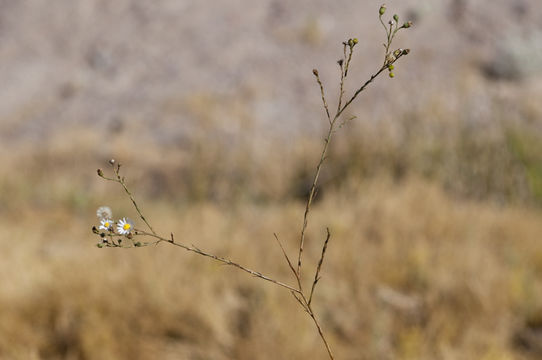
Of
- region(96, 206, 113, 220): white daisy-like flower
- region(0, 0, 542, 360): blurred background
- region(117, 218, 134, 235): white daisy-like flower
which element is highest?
region(0, 0, 542, 360): blurred background

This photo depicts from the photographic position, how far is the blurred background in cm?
239

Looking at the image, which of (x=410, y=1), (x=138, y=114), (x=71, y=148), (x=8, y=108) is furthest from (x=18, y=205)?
(x=410, y=1)

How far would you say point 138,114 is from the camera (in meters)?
10.2

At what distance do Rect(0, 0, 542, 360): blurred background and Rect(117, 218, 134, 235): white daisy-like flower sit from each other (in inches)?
48.6

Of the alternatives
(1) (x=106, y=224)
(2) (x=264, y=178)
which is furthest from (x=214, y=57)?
(1) (x=106, y=224)

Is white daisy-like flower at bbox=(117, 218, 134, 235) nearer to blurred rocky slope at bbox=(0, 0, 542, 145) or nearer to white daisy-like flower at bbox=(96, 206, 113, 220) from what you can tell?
white daisy-like flower at bbox=(96, 206, 113, 220)

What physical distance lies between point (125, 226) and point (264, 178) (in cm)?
662

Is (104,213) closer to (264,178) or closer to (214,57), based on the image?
(264,178)

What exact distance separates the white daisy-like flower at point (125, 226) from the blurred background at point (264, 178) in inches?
48.6

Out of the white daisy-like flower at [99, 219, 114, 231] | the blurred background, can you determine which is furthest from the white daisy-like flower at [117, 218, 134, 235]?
the blurred background

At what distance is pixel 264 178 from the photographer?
7258mm

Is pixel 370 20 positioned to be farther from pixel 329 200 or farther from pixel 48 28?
pixel 329 200

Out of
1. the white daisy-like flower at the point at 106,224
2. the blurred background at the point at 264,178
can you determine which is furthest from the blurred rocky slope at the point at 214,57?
the white daisy-like flower at the point at 106,224

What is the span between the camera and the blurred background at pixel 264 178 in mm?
2393
